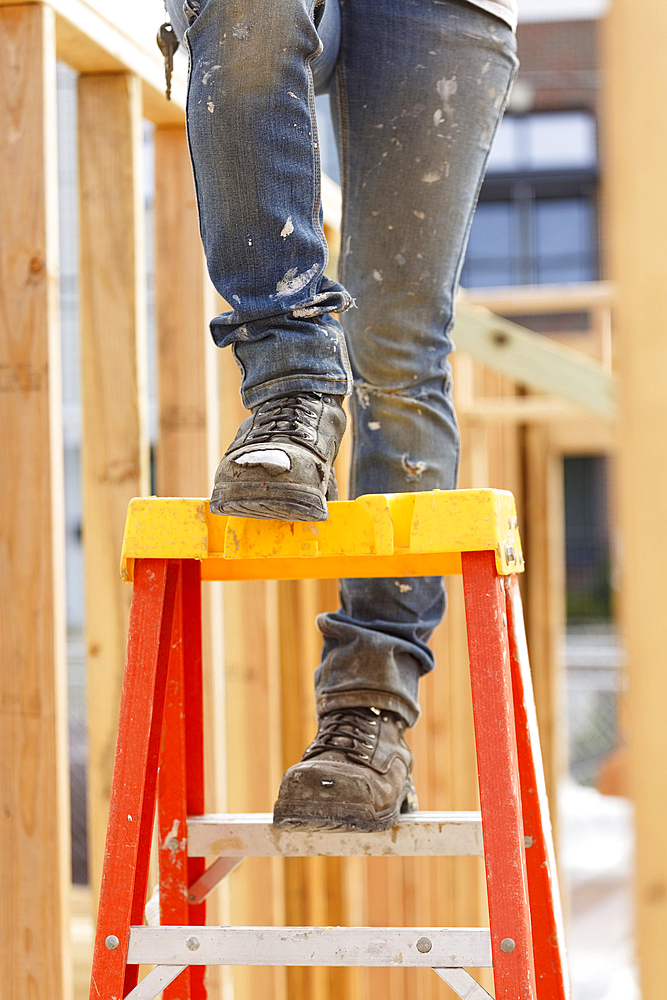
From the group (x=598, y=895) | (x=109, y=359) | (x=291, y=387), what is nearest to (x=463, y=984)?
(x=291, y=387)

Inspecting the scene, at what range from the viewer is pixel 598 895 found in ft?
17.2

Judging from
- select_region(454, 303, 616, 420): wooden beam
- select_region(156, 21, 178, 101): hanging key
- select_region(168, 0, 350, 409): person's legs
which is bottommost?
select_region(168, 0, 350, 409): person's legs

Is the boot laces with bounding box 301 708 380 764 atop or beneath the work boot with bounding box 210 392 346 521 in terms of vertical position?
beneath

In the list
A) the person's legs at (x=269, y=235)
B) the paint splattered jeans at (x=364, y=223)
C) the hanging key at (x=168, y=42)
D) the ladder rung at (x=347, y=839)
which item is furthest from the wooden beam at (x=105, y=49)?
the ladder rung at (x=347, y=839)

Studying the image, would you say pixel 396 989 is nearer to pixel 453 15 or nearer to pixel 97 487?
pixel 97 487

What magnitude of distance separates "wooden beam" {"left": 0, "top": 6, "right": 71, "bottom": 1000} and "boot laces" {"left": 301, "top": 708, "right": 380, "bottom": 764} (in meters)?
0.36

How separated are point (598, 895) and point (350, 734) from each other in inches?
182

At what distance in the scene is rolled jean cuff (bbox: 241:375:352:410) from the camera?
39.6 inches

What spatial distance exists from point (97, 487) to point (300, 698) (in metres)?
0.92

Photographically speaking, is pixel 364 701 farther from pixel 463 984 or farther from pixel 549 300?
pixel 549 300

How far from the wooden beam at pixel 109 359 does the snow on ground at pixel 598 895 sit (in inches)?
93.9

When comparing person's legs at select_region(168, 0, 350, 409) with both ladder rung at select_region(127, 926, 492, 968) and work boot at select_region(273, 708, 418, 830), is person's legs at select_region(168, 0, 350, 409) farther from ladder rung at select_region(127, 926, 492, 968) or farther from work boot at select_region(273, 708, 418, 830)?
ladder rung at select_region(127, 926, 492, 968)

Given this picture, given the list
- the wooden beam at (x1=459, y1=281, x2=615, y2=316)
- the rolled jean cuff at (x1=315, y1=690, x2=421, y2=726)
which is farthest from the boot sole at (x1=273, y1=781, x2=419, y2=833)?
the wooden beam at (x1=459, y1=281, x2=615, y2=316)

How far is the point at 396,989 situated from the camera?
3340 mm
